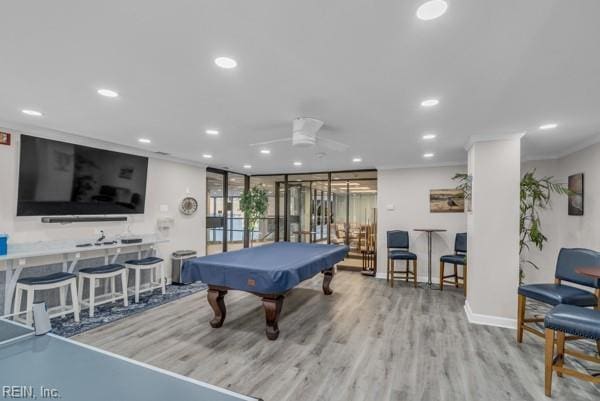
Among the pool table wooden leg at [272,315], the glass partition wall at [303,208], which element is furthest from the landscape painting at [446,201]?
the pool table wooden leg at [272,315]

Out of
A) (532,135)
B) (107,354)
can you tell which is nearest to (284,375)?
(107,354)

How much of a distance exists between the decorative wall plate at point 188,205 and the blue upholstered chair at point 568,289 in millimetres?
5593

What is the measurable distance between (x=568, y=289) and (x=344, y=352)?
7.92 ft

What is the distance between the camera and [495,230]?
Answer: 3.82 m

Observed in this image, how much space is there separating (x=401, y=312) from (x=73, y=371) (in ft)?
13.3

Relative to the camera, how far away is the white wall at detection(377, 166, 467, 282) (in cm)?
598

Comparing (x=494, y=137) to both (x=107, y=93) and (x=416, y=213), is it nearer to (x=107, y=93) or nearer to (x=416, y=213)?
(x=416, y=213)

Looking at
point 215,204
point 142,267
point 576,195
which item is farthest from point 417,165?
point 142,267

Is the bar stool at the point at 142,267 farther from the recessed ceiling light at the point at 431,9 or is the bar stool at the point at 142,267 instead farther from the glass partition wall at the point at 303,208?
the recessed ceiling light at the point at 431,9

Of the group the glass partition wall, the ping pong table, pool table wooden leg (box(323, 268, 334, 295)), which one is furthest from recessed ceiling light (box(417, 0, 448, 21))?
the glass partition wall

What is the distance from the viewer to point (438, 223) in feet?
19.9

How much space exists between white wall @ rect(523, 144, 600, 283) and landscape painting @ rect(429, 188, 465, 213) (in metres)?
1.18

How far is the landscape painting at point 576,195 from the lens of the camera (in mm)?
4234

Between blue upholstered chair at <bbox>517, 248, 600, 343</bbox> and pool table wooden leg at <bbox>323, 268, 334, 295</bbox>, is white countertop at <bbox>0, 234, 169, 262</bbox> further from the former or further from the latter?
blue upholstered chair at <bbox>517, 248, 600, 343</bbox>
